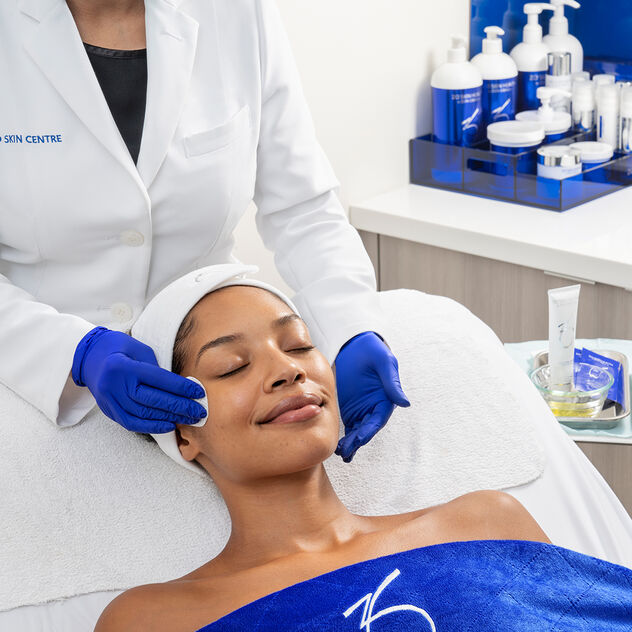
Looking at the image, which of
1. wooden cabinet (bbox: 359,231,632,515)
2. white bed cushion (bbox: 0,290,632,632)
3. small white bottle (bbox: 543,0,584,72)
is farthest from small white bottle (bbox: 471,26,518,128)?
white bed cushion (bbox: 0,290,632,632)

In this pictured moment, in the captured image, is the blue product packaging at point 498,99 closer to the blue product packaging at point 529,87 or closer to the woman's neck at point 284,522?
the blue product packaging at point 529,87

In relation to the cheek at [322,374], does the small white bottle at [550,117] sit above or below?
above

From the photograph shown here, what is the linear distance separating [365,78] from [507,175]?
16.7 inches

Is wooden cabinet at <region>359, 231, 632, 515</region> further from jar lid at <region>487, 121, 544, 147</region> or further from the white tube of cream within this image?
the white tube of cream

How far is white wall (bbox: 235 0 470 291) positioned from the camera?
2148 millimetres

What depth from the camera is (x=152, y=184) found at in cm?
134

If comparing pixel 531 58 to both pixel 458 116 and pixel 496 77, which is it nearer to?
pixel 496 77

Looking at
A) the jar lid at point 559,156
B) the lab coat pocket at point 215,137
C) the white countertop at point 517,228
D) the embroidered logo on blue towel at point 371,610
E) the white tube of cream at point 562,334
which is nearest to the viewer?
the embroidered logo on blue towel at point 371,610

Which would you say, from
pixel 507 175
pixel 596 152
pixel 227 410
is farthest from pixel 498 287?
pixel 227 410

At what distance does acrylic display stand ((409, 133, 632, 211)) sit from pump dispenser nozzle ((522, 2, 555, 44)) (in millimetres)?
271

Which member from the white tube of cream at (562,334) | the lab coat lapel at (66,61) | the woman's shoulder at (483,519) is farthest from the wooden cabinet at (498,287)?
the lab coat lapel at (66,61)

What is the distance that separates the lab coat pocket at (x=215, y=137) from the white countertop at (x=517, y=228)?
95cm

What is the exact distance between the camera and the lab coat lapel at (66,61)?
1266 mm

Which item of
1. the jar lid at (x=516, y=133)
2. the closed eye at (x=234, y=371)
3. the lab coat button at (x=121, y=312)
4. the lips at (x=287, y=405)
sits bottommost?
the lips at (x=287, y=405)
